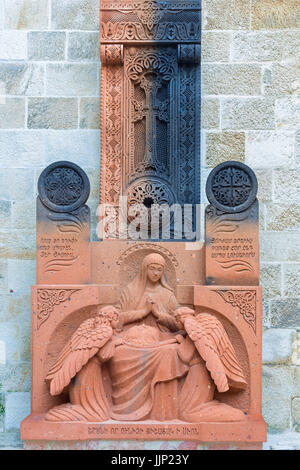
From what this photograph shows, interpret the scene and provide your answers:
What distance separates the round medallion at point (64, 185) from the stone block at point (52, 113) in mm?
937

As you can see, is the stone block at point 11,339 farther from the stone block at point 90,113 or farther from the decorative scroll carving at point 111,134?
the stone block at point 90,113

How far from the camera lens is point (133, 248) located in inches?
165

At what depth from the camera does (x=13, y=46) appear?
16.4 ft

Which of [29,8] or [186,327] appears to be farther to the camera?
[29,8]

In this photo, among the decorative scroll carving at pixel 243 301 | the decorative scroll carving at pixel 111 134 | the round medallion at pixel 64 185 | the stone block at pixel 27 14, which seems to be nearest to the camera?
the decorative scroll carving at pixel 243 301

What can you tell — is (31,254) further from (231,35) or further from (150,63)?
(231,35)

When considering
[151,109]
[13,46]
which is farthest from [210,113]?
Result: [13,46]

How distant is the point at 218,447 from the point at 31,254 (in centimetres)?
205

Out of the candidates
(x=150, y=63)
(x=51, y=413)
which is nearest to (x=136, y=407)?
(x=51, y=413)

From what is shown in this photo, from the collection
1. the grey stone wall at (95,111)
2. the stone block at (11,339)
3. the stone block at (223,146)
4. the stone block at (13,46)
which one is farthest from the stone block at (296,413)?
the stone block at (13,46)

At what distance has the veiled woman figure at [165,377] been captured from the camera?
3834mm

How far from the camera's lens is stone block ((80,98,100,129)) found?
4.97 m

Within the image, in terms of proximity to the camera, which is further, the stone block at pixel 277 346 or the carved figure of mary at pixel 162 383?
the stone block at pixel 277 346

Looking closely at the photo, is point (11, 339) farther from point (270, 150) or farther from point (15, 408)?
point (270, 150)
